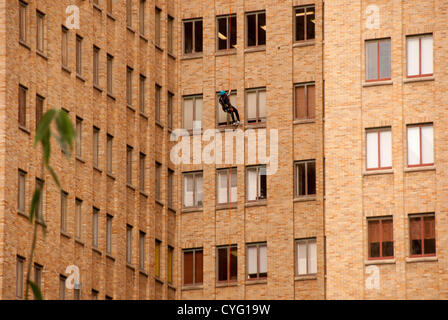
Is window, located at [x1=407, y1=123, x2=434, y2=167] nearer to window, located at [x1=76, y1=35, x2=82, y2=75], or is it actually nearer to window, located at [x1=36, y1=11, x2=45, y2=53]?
window, located at [x1=76, y1=35, x2=82, y2=75]

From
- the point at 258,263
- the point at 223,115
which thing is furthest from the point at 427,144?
the point at 223,115

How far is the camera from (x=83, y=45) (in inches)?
2429

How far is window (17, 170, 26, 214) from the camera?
54094 millimetres

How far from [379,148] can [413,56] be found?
464 cm

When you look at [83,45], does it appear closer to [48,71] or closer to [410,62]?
[48,71]

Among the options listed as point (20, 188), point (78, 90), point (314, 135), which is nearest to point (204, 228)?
point (314, 135)

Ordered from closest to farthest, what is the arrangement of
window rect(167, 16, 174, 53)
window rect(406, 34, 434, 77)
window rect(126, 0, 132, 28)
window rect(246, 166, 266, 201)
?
window rect(406, 34, 434, 77) → window rect(126, 0, 132, 28) → window rect(246, 166, 266, 201) → window rect(167, 16, 174, 53)

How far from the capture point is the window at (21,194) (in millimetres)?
54094

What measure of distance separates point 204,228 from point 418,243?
1351cm

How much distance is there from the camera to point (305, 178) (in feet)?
221

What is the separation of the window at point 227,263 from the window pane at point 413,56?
1387cm

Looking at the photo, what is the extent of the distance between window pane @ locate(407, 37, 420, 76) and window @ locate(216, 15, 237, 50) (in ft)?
39.3

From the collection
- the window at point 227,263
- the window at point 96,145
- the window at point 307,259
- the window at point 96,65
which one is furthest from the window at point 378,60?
the window at point 96,145

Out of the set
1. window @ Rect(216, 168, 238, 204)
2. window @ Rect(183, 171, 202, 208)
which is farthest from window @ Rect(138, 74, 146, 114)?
window @ Rect(216, 168, 238, 204)
